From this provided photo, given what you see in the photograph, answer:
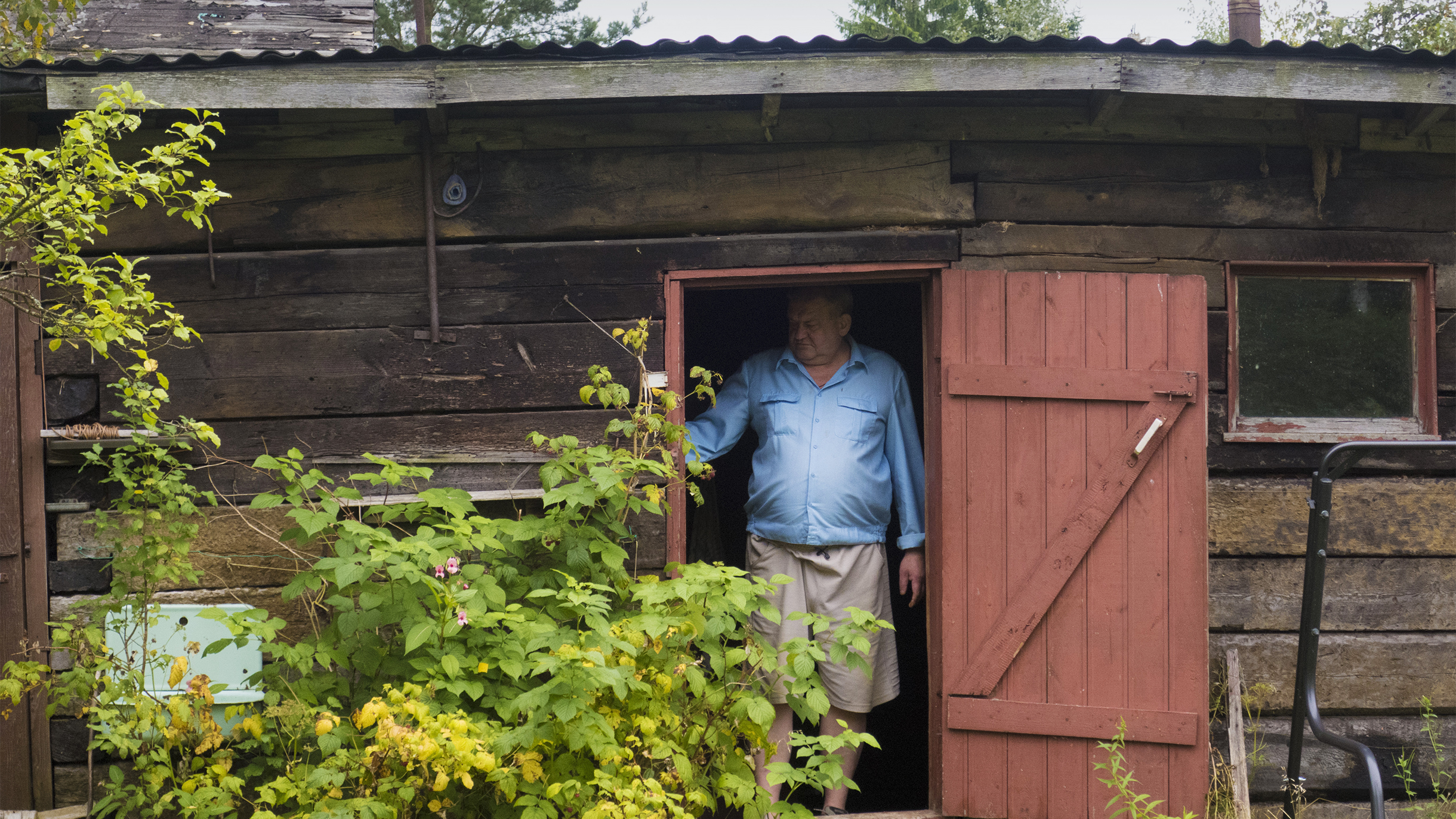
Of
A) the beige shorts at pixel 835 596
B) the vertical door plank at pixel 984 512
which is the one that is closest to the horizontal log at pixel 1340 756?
the vertical door plank at pixel 984 512

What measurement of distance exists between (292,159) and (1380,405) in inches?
165

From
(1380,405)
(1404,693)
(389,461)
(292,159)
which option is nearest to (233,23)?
(292,159)

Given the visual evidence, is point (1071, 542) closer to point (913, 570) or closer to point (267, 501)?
point (913, 570)

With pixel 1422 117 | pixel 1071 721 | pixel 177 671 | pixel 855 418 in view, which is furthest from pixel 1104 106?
pixel 177 671

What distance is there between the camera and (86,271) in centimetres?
264

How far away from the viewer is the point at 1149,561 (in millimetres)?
3439

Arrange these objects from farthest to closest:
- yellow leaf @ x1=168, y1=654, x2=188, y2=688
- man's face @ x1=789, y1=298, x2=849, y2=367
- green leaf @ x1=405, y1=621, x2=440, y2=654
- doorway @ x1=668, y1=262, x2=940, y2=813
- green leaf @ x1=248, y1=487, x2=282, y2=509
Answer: doorway @ x1=668, y1=262, x2=940, y2=813 < man's face @ x1=789, y1=298, x2=849, y2=367 < green leaf @ x1=248, y1=487, x2=282, y2=509 < yellow leaf @ x1=168, y1=654, x2=188, y2=688 < green leaf @ x1=405, y1=621, x2=440, y2=654

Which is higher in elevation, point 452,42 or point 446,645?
point 452,42

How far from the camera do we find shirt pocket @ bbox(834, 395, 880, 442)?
379 centimetres

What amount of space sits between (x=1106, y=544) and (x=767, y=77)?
200 centimetres

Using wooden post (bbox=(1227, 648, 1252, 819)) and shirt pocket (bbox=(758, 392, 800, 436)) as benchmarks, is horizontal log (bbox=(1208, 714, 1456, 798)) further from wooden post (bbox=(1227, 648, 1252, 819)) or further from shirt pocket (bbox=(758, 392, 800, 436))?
shirt pocket (bbox=(758, 392, 800, 436))

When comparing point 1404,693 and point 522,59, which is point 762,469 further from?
point 1404,693

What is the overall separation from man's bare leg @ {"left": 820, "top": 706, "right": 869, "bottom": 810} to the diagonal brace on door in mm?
586

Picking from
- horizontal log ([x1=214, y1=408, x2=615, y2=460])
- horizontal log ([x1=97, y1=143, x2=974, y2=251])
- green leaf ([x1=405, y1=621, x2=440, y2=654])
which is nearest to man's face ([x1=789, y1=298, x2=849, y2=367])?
horizontal log ([x1=97, y1=143, x2=974, y2=251])
